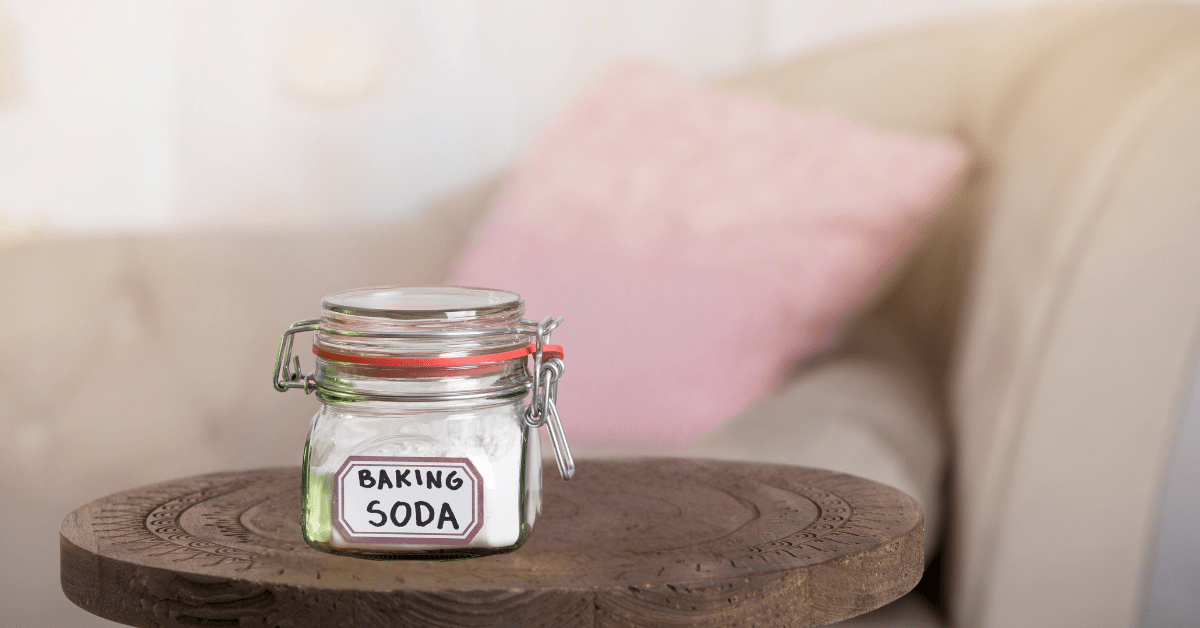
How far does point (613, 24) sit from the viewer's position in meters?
1.80

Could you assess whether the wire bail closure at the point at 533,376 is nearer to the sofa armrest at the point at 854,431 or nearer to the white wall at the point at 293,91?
the sofa armrest at the point at 854,431

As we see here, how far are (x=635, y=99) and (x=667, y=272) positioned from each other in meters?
0.31

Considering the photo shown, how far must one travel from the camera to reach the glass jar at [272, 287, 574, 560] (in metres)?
0.49

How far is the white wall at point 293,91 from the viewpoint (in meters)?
1.81

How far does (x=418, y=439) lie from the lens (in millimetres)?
494

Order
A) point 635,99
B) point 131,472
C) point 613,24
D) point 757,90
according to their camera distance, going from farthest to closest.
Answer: point 613,24
point 757,90
point 635,99
point 131,472

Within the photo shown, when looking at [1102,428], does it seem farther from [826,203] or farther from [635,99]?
[635,99]

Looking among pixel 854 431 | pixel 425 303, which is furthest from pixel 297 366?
pixel 854 431

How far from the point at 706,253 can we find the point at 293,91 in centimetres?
108

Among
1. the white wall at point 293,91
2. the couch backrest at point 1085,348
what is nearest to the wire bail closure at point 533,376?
the couch backrest at point 1085,348

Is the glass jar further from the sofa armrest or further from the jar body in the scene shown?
the sofa armrest

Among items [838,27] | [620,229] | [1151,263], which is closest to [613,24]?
[838,27]

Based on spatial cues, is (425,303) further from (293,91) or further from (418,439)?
(293,91)

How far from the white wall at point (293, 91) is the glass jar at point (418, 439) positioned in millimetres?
1345
